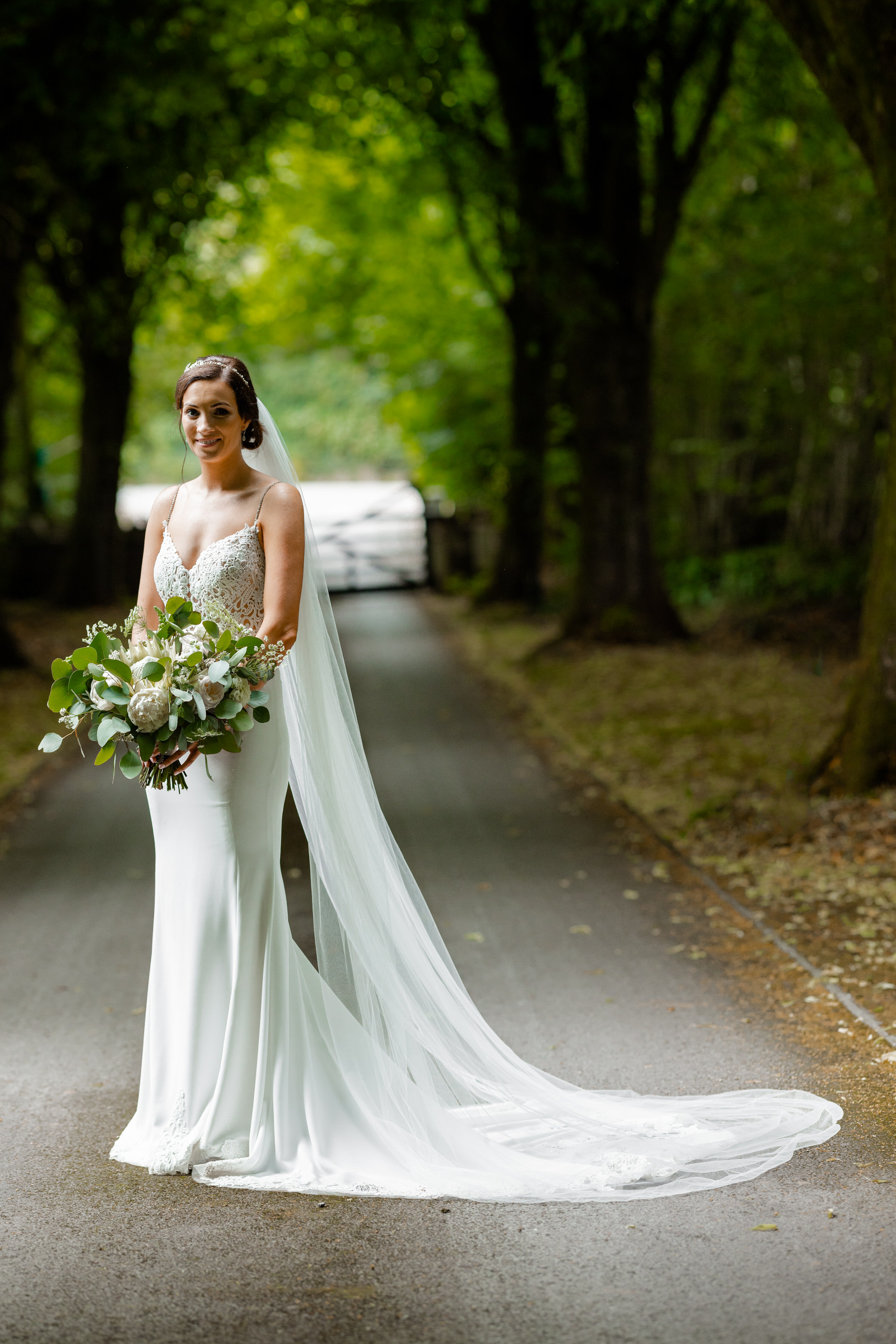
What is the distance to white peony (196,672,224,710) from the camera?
3984 mm

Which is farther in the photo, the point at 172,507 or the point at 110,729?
the point at 172,507

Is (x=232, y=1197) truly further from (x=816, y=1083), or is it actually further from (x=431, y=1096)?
(x=816, y=1083)

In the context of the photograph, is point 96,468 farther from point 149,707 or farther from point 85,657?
point 149,707

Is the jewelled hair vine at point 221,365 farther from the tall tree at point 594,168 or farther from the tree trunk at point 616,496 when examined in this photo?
the tree trunk at point 616,496

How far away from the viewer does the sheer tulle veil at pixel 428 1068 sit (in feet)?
13.3

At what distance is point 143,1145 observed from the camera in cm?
430

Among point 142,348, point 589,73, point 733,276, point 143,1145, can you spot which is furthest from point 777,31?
point 142,348

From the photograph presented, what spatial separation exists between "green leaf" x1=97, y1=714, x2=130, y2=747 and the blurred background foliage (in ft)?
21.5

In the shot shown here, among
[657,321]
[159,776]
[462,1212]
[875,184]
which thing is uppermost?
[657,321]

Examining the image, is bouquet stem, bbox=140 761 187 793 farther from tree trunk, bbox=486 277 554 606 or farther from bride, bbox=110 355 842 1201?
tree trunk, bbox=486 277 554 606

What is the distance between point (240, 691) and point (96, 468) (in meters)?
20.7

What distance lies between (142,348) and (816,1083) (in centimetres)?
3176

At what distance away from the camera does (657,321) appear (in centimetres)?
2088

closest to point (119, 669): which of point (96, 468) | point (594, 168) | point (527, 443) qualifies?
point (594, 168)
